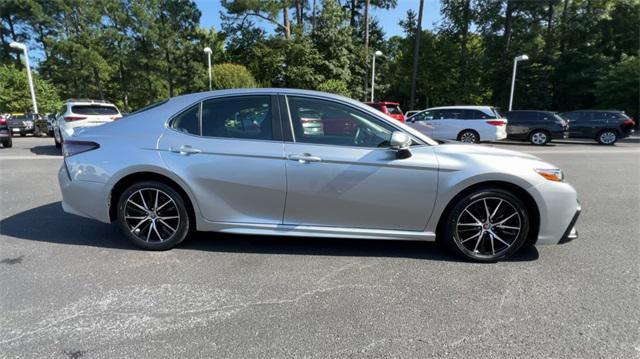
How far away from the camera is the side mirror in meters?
3.24

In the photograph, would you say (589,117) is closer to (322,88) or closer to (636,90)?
(636,90)

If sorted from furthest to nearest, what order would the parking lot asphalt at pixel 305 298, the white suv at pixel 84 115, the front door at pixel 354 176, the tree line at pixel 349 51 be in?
the tree line at pixel 349 51, the white suv at pixel 84 115, the front door at pixel 354 176, the parking lot asphalt at pixel 305 298

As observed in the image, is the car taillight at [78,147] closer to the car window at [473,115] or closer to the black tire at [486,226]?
the black tire at [486,226]

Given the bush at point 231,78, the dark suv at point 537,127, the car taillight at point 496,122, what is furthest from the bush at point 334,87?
the car taillight at point 496,122

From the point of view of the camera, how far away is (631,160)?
10930mm

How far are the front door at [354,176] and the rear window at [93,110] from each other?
1003 cm

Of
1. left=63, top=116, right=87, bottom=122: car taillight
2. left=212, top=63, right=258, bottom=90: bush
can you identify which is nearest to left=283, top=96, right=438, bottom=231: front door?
left=63, top=116, right=87, bottom=122: car taillight

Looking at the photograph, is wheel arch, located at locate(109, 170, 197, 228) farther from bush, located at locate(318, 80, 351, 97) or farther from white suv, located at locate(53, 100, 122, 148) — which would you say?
bush, located at locate(318, 80, 351, 97)

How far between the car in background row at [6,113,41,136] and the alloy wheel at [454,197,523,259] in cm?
2297

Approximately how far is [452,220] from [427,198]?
0.33 m

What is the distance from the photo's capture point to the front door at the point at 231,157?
11.2 ft

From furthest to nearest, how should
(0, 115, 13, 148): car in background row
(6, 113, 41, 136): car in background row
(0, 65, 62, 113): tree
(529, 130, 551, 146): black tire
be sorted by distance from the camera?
(0, 65, 62, 113): tree
(6, 113, 41, 136): car in background row
(529, 130, 551, 146): black tire
(0, 115, 13, 148): car in background row

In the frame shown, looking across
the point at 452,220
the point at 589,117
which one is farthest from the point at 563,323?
the point at 589,117

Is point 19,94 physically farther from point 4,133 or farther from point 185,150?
point 185,150
